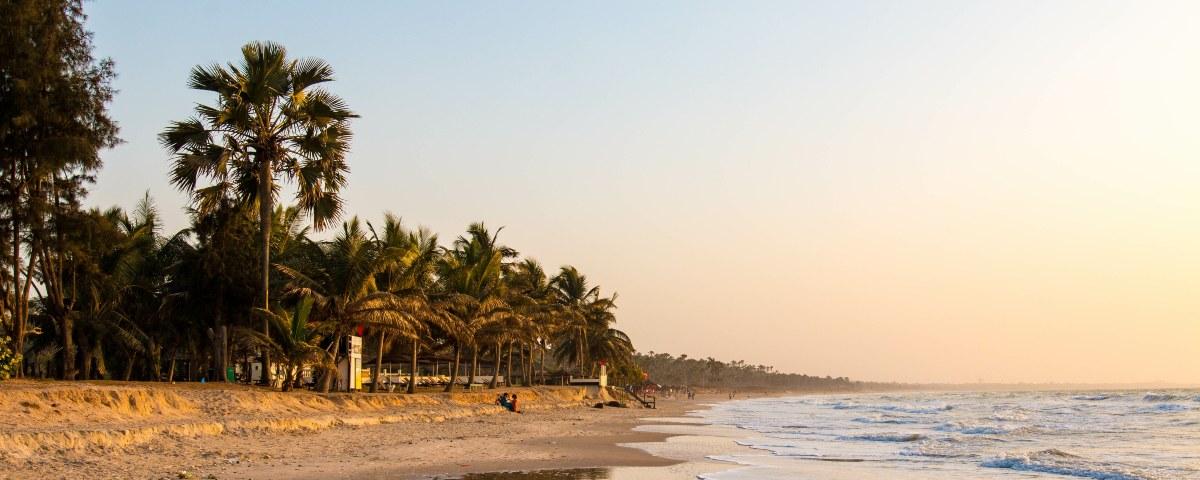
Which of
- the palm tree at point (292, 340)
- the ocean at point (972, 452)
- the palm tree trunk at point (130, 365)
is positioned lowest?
the ocean at point (972, 452)

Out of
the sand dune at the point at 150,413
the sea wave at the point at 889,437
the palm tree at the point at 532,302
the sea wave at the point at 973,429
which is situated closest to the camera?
the sand dune at the point at 150,413

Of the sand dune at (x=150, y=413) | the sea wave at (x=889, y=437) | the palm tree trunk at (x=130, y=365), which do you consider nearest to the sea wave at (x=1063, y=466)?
the sea wave at (x=889, y=437)

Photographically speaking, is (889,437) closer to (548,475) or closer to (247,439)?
(548,475)

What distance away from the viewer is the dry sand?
1388 cm

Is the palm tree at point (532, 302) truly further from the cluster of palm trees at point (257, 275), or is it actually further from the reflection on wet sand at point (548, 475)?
the reflection on wet sand at point (548, 475)

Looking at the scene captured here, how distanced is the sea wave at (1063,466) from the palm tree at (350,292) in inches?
729

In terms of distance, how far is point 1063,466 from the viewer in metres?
20.8

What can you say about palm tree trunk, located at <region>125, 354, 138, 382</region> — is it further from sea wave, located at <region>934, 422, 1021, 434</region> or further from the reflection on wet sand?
sea wave, located at <region>934, 422, 1021, 434</region>

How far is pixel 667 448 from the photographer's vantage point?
2503 cm

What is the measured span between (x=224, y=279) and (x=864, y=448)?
72.9 ft

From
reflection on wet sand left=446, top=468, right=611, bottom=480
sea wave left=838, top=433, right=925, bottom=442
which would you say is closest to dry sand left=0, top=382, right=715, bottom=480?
Result: reflection on wet sand left=446, top=468, right=611, bottom=480

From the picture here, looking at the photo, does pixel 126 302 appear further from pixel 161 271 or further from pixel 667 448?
pixel 667 448

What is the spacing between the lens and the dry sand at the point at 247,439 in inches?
546

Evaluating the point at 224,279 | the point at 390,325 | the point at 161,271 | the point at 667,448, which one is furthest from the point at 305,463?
the point at 161,271
